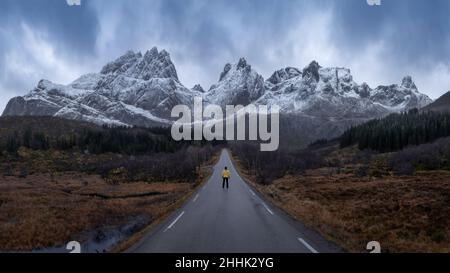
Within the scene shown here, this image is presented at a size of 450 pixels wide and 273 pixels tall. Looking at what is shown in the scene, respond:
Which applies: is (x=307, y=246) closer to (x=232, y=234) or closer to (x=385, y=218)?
(x=232, y=234)

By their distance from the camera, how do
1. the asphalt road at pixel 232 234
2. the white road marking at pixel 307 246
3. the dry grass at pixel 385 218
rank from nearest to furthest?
1. the white road marking at pixel 307 246
2. the asphalt road at pixel 232 234
3. the dry grass at pixel 385 218

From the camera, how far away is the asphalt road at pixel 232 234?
12.1 meters

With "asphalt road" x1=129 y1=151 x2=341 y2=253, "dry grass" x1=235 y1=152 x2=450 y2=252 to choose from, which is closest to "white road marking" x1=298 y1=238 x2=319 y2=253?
"asphalt road" x1=129 y1=151 x2=341 y2=253

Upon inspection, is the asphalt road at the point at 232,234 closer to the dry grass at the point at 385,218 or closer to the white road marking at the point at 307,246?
the white road marking at the point at 307,246

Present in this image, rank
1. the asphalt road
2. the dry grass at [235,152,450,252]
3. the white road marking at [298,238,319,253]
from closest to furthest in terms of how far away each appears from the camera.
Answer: the white road marking at [298,238,319,253], the asphalt road, the dry grass at [235,152,450,252]

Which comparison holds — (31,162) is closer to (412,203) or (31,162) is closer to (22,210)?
(22,210)

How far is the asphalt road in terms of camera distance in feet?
39.8

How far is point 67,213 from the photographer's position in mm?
27203

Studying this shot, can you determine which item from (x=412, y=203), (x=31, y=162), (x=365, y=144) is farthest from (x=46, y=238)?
(x=365, y=144)

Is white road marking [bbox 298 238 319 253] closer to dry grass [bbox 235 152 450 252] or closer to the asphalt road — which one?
the asphalt road

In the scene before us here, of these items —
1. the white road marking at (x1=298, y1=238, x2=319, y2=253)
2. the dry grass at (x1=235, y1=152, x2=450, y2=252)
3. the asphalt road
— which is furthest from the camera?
the dry grass at (x1=235, y1=152, x2=450, y2=252)

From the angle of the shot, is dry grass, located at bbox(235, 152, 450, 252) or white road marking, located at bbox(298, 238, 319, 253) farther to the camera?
dry grass, located at bbox(235, 152, 450, 252)

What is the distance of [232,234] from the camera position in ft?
47.9

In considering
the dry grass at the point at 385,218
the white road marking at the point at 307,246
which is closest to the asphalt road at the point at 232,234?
the white road marking at the point at 307,246
